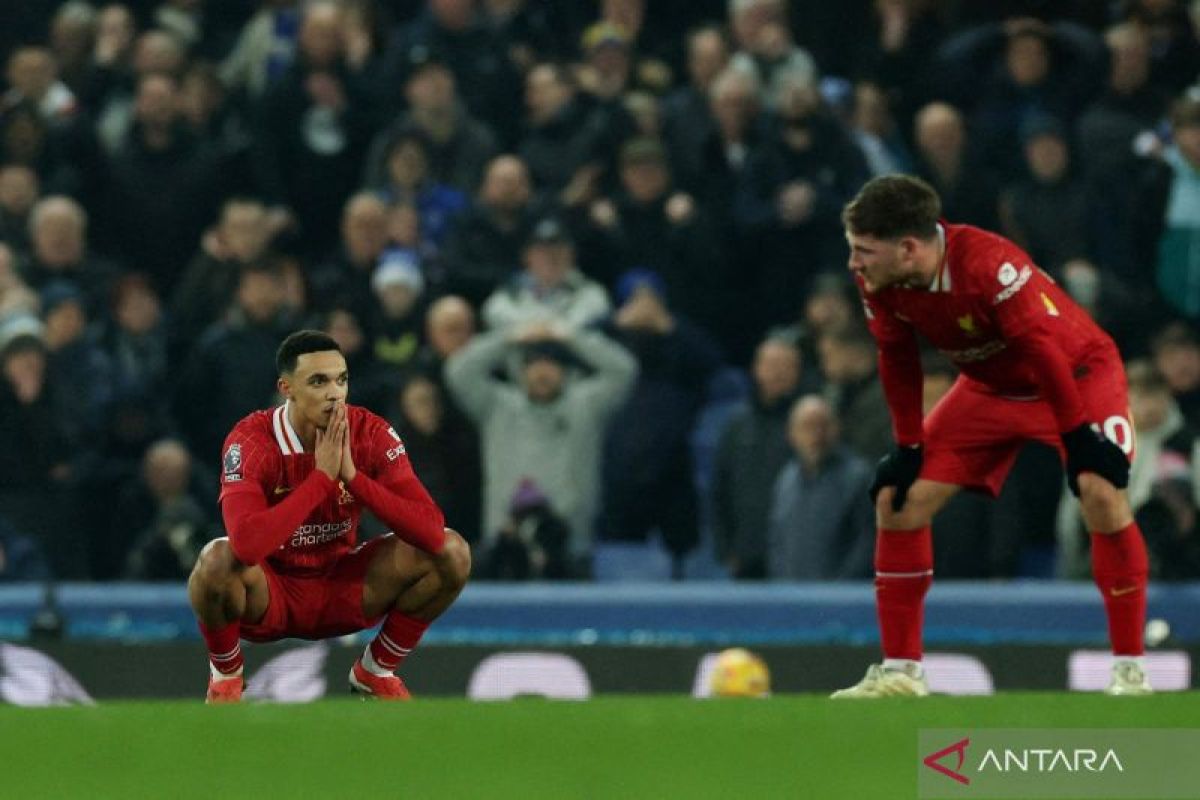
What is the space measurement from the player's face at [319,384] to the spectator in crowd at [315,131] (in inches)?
201

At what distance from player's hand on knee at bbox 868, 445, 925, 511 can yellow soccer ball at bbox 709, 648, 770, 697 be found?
7.34ft

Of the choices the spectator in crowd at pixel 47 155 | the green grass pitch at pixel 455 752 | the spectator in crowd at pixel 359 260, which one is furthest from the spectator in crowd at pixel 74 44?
the green grass pitch at pixel 455 752

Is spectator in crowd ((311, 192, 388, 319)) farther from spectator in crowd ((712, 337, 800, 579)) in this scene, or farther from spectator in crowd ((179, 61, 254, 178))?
spectator in crowd ((712, 337, 800, 579))

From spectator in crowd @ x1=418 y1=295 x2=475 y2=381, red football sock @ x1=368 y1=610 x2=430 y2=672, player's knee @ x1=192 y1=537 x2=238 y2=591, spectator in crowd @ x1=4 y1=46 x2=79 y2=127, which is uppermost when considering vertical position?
spectator in crowd @ x1=4 y1=46 x2=79 y2=127

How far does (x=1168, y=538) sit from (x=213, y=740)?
573 cm

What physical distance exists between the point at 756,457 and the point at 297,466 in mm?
3598

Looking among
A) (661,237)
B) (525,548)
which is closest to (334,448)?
(525,548)

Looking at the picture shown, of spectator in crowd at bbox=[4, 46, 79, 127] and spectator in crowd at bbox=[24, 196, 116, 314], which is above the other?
spectator in crowd at bbox=[4, 46, 79, 127]

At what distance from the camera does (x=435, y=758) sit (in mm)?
5094

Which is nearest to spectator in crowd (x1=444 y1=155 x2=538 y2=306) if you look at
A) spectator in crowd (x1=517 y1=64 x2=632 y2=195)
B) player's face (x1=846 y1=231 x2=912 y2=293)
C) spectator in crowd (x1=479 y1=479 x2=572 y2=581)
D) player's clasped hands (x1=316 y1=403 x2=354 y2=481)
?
spectator in crowd (x1=517 y1=64 x2=632 y2=195)

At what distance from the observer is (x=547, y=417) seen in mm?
10523

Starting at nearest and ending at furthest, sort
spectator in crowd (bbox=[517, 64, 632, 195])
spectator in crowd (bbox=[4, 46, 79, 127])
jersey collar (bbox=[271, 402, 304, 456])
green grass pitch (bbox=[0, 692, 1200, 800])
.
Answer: green grass pitch (bbox=[0, 692, 1200, 800]), jersey collar (bbox=[271, 402, 304, 456]), spectator in crowd (bbox=[517, 64, 632, 195]), spectator in crowd (bbox=[4, 46, 79, 127])

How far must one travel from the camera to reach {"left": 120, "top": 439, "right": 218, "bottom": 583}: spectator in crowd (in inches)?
415

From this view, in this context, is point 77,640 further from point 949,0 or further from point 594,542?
point 949,0
